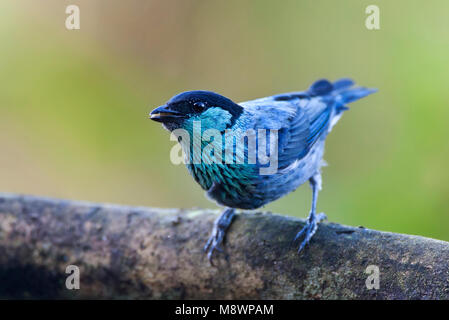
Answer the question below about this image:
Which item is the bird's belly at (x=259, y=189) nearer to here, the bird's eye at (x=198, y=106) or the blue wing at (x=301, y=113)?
the blue wing at (x=301, y=113)

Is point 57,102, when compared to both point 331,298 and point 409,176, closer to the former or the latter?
point 409,176

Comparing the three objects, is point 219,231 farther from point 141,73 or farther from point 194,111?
point 141,73

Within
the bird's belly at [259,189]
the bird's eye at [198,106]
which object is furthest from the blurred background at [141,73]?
the bird's eye at [198,106]

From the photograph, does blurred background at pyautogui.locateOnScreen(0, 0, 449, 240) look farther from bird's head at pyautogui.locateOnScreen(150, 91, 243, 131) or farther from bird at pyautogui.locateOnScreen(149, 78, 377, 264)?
bird's head at pyautogui.locateOnScreen(150, 91, 243, 131)

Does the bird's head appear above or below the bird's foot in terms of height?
above

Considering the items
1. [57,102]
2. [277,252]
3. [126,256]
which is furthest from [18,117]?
[277,252]

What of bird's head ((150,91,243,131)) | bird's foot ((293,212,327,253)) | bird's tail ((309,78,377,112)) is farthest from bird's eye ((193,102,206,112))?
bird's tail ((309,78,377,112))
